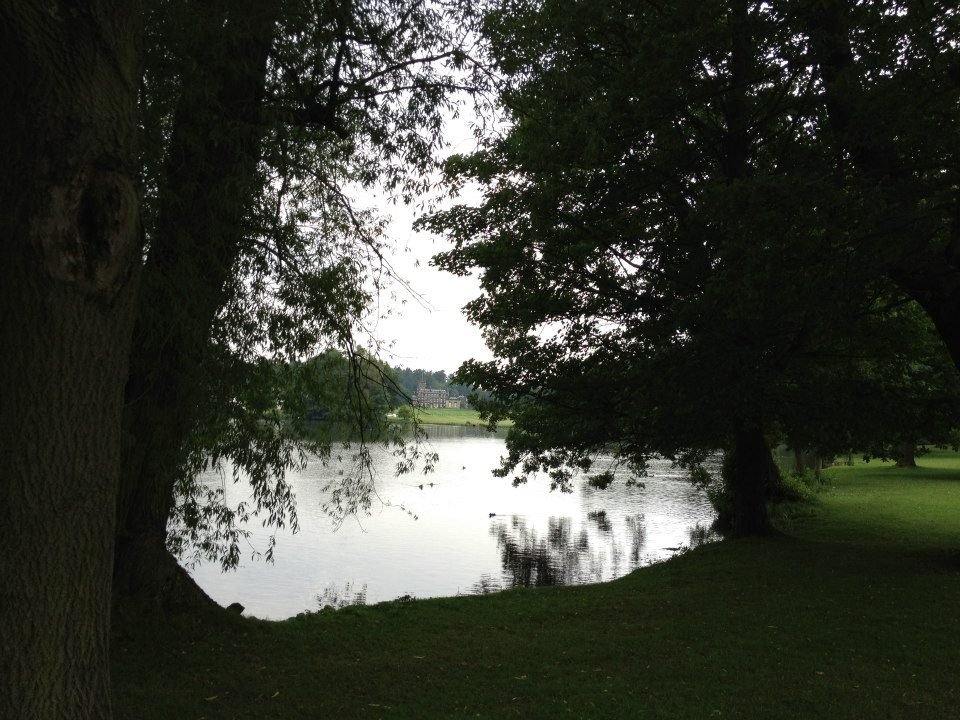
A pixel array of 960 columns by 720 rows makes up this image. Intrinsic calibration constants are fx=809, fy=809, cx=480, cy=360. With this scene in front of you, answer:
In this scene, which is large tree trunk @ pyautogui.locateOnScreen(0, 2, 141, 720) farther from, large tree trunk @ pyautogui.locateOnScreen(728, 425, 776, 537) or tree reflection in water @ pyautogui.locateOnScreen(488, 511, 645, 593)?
large tree trunk @ pyautogui.locateOnScreen(728, 425, 776, 537)

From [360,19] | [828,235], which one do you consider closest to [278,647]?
[360,19]

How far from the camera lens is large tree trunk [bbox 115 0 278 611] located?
284 inches

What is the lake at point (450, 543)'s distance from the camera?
53.8 feet

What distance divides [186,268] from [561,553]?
49.4ft

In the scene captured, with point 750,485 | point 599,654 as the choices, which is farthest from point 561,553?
point 599,654

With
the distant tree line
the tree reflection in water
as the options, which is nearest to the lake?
the tree reflection in water

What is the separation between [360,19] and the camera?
8.83 m

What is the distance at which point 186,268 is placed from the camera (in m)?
7.17

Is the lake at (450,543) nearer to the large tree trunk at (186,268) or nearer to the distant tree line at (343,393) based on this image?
the distant tree line at (343,393)

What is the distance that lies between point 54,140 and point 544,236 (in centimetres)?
1141

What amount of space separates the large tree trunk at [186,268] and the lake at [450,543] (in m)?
2.83

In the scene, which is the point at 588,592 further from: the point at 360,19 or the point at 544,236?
the point at 360,19

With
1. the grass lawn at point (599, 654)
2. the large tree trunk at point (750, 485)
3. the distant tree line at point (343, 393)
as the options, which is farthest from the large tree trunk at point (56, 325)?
the large tree trunk at point (750, 485)

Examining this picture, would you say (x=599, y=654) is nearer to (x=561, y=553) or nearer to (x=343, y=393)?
(x=343, y=393)
